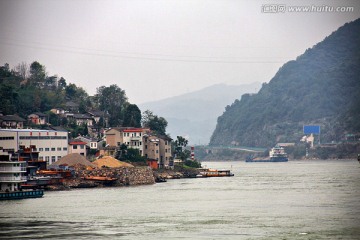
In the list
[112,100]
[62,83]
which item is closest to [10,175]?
[112,100]

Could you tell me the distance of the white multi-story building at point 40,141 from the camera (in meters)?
84.4

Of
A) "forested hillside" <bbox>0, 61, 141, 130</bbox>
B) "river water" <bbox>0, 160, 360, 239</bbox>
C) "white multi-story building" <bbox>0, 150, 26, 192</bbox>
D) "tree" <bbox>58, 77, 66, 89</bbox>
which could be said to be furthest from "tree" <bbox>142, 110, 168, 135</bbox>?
"white multi-story building" <bbox>0, 150, 26, 192</bbox>

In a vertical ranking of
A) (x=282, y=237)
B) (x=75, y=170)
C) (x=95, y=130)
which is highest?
(x=95, y=130)

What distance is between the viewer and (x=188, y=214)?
50.6 meters

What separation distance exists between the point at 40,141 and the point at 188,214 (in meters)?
41.9

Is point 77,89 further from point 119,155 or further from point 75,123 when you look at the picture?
point 119,155

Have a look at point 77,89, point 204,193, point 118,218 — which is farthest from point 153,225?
point 77,89

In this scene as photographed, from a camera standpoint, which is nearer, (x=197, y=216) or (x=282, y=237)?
(x=282, y=237)

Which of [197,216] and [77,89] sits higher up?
[77,89]

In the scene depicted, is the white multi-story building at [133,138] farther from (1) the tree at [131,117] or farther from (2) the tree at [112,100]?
(2) the tree at [112,100]

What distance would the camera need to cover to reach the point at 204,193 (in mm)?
69250

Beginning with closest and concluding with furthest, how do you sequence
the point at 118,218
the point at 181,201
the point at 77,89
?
the point at 118,218 < the point at 181,201 < the point at 77,89

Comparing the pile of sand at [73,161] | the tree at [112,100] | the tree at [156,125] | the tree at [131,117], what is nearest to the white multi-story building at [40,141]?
the pile of sand at [73,161]

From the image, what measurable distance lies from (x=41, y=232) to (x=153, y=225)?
678 centimetres
